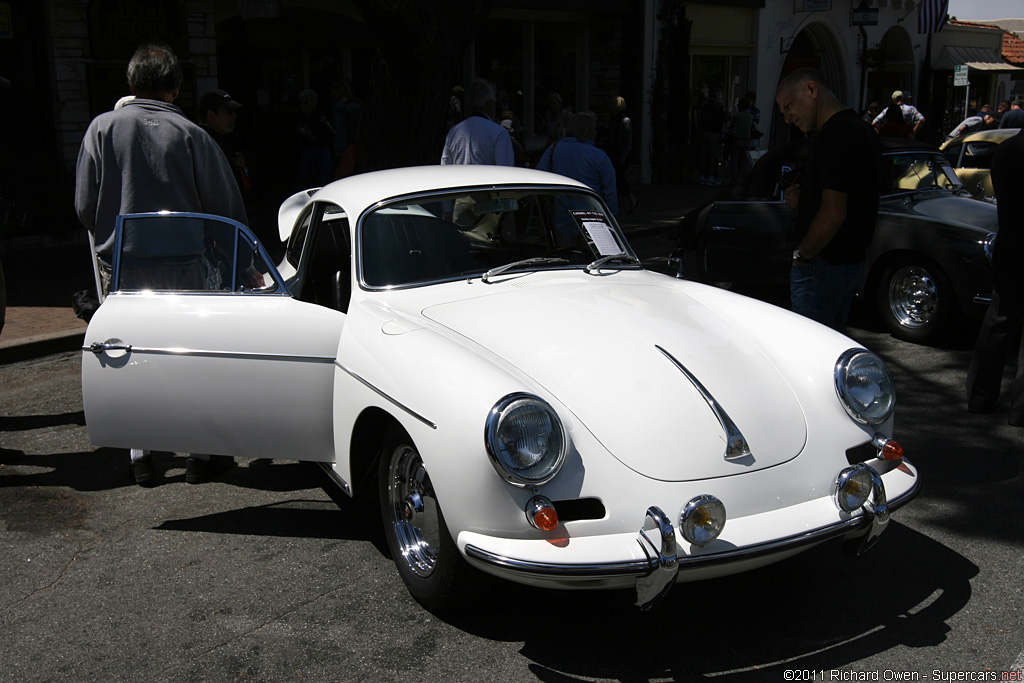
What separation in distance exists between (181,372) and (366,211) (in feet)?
3.41

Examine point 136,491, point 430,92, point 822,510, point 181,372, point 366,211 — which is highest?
point 430,92

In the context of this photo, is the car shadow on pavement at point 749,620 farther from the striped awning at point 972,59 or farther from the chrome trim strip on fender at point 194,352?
the striped awning at point 972,59

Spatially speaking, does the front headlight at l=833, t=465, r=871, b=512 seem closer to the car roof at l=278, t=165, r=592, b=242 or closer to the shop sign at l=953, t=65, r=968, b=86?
the car roof at l=278, t=165, r=592, b=242

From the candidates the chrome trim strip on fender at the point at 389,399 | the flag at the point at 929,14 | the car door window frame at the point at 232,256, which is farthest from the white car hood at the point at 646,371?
the flag at the point at 929,14

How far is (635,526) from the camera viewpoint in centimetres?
289

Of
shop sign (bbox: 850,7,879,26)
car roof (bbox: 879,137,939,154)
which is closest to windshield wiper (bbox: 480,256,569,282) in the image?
car roof (bbox: 879,137,939,154)

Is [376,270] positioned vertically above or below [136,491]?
above

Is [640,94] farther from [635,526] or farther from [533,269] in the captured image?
[635,526]

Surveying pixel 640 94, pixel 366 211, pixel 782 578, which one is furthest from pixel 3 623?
pixel 640 94

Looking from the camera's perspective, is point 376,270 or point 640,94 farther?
point 640,94

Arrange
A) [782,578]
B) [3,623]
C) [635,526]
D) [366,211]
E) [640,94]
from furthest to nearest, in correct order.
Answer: [640,94], [366,211], [782,578], [3,623], [635,526]

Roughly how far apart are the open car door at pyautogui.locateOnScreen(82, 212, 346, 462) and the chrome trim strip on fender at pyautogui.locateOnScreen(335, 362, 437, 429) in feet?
0.50

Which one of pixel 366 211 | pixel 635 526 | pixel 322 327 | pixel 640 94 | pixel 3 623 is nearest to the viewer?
pixel 635 526

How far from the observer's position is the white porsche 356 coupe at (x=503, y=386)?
2.89 metres
